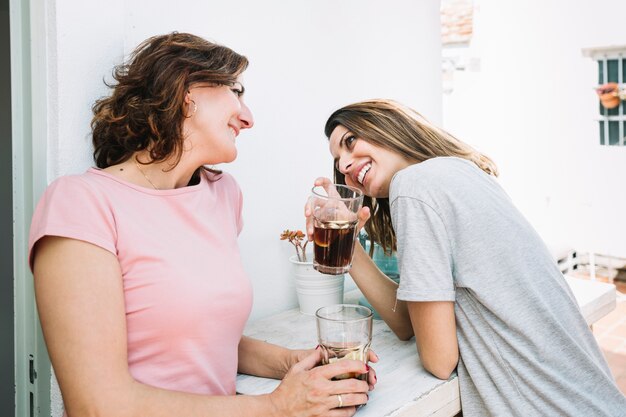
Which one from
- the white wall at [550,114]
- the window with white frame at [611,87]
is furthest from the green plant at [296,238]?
the window with white frame at [611,87]

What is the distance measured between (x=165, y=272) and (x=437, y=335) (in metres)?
0.71

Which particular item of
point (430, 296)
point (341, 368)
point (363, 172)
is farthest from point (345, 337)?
point (363, 172)

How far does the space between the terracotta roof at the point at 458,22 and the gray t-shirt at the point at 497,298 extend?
6.74 metres

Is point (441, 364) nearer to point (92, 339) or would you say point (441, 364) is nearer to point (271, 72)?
point (92, 339)

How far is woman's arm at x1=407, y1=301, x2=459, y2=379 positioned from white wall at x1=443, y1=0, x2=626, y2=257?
5.23m

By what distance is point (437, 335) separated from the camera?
4.77 ft

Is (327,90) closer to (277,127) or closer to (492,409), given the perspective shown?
(277,127)

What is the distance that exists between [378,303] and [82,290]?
983 mm

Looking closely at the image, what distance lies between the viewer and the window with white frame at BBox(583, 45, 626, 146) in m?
6.41

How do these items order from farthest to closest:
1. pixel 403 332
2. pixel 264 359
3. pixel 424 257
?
pixel 403 332 → pixel 264 359 → pixel 424 257

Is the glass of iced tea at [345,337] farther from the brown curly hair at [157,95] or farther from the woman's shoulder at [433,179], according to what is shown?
the brown curly hair at [157,95]

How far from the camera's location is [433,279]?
1.41 meters

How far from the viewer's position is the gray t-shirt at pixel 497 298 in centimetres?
141

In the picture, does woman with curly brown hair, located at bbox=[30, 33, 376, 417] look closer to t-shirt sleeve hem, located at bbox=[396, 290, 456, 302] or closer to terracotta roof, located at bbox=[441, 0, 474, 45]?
t-shirt sleeve hem, located at bbox=[396, 290, 456, 302]
